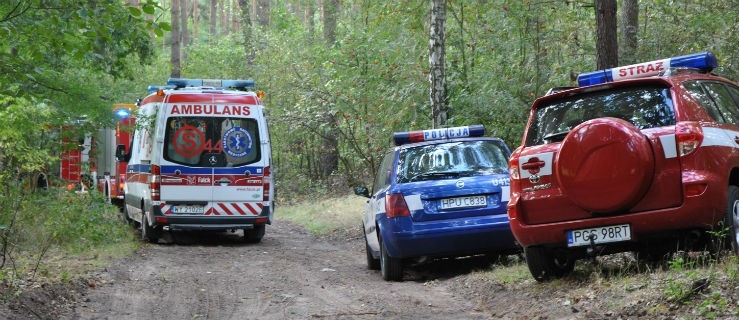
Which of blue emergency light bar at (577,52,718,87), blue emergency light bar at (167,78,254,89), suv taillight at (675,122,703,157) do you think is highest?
blue emergency light bar at (167,78,254,89)

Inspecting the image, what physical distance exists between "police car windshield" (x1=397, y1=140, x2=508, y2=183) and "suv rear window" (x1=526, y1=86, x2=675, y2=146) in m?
2.26

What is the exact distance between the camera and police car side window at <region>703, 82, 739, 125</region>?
27.2 feet

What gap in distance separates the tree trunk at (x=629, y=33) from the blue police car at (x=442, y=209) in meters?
6.39

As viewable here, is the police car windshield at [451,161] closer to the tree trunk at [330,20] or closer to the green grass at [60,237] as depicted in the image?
the green grass at [60,237]

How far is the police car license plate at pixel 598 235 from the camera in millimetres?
7672

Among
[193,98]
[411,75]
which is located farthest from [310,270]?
[411,75]

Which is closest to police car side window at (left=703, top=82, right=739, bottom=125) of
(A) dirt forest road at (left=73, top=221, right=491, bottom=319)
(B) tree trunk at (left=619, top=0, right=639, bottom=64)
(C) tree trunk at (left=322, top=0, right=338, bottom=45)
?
(A) dirt forest road at (left=73, top=221, right=491, bottom=319)

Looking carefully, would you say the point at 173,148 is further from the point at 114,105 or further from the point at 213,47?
the point at 213,47

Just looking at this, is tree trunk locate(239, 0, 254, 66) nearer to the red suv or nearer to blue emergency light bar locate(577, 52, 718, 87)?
blue emergency light bar locate(577, 52, 718, 87)

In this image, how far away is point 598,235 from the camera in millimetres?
7816

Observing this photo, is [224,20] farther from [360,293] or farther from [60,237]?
[360,293]

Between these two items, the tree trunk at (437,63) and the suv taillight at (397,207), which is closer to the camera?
the suv taillight at (397,207)

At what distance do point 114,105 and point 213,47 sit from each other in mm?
28812

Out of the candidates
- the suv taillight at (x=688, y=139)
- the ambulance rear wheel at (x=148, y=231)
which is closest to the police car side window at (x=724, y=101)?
the suv taillight at (x=688, y=139)
